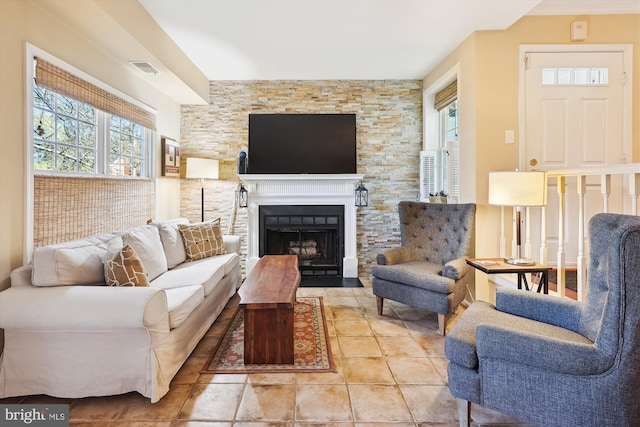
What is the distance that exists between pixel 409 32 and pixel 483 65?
0.78 meters

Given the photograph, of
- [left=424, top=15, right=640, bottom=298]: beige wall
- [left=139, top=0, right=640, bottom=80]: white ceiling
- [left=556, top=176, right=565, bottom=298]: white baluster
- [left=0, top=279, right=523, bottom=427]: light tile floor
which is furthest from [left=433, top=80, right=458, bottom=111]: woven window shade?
[left=0, top=279, right=523, bottom=427]: light tile floor

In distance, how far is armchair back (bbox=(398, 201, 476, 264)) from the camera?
3.16 meters

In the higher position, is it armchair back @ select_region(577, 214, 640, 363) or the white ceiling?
the white ceiling

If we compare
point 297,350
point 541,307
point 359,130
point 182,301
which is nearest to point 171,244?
point 182,301

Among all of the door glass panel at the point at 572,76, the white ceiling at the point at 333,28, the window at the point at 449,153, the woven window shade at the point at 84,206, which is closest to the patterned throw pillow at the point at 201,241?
the woven window shade at the point at 84,206

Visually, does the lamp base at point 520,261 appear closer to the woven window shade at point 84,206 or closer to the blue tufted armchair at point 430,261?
the blue tufted armchair at point 430,261

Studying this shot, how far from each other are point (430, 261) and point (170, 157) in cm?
340

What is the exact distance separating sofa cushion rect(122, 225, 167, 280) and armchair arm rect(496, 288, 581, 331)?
2.54m

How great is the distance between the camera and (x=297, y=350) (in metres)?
2.43

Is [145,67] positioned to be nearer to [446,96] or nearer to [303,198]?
[303,198]

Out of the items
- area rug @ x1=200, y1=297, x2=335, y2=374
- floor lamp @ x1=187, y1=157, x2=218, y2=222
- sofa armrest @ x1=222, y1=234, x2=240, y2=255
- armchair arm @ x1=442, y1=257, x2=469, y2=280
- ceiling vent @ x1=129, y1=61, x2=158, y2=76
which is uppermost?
ceiling vent @ x1=129, y1=61, x2=158, y2=76

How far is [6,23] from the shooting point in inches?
79.7

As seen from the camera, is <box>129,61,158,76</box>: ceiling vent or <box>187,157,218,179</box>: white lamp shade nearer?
<box>129,61,158,76</box>: ceiling vent

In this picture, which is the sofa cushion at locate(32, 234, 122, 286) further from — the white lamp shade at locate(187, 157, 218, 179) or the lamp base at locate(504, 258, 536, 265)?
the lamp base at locate(504, 258, 536, 265)
